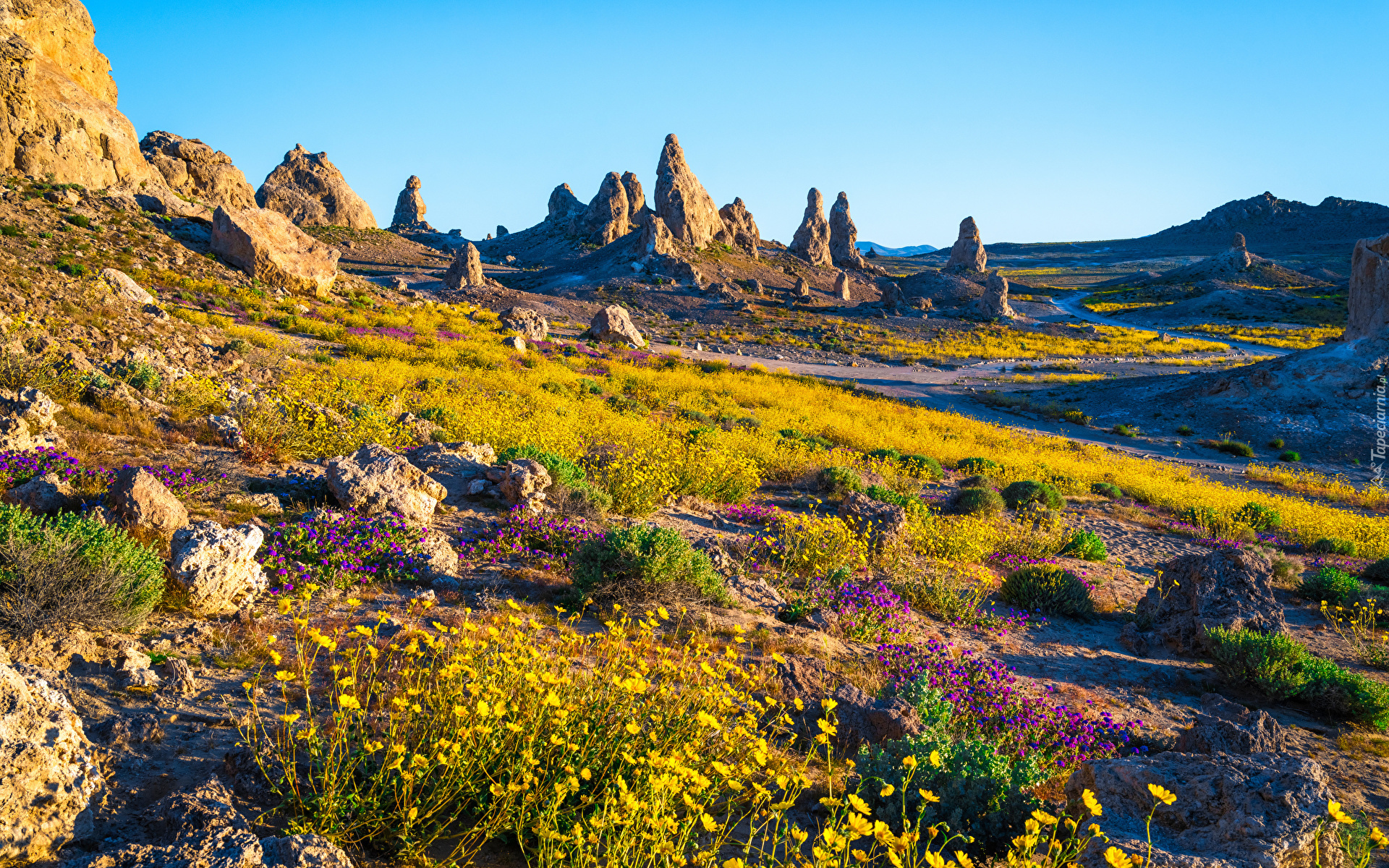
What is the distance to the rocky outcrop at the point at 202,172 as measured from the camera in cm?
4484

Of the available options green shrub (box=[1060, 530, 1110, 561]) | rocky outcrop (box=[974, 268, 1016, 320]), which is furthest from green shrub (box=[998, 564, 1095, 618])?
rocky outcrop (box=[974, 268, 1016, 320])

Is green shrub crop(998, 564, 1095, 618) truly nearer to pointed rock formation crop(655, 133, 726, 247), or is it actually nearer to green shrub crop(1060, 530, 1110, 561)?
green shrub crop(1060, 530, 1110, 561)

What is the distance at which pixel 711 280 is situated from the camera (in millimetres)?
73000

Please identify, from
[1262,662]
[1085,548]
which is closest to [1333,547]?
[1085,548]

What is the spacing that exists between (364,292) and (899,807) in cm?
3185

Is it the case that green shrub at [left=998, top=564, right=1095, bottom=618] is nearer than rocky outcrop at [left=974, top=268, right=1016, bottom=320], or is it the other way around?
green shrub at [left=998, top=564, right=1095, bottom=618]

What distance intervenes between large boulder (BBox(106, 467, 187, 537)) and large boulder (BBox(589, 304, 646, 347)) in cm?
3168

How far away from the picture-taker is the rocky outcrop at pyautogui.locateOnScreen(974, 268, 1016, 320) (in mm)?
72562

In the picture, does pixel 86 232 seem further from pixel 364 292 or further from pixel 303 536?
pixel 303 536

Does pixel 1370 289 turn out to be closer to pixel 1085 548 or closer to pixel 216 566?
pixel 1085 548

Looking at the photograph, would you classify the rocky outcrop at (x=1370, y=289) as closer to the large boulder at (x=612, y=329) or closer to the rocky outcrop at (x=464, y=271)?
the large boulder at (x=612, y=329)

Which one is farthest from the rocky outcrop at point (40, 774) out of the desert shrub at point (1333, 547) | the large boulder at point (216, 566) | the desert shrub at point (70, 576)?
the desert shrub at point (1333, 547)

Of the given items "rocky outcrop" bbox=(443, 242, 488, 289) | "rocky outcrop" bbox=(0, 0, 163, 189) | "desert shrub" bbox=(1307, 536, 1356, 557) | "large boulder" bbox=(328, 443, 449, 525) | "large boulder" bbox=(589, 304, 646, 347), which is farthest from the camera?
"rocky outcrop" bbox=(443, 242, 488, 289)

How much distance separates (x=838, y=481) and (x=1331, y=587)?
6889 mm
